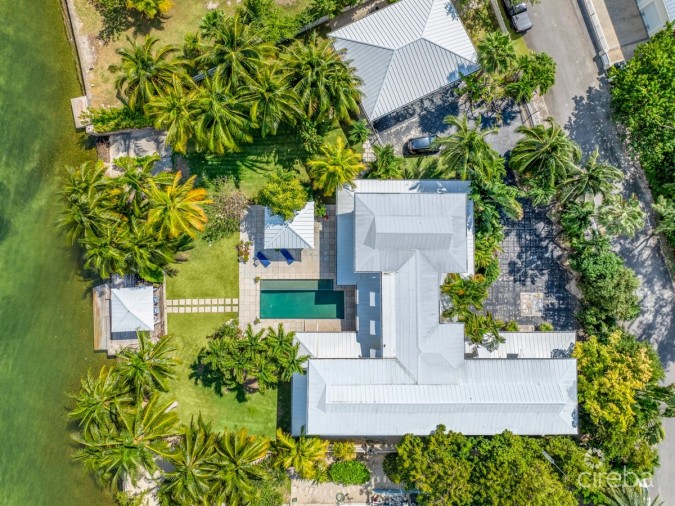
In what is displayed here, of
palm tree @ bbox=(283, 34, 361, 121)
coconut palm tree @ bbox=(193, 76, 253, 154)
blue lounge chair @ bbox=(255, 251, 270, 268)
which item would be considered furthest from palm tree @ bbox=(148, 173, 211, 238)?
palm tree @ bbox=(283, 34, 361, 121)

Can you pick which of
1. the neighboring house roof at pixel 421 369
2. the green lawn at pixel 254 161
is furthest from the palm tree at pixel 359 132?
the neighboring house roof at pixel 421 369

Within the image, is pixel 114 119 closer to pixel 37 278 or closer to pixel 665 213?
pixel 37 278

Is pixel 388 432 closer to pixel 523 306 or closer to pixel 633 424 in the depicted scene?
pixel 523 306

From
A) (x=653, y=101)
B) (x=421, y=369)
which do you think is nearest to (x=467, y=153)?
→ (x=653, y=101)

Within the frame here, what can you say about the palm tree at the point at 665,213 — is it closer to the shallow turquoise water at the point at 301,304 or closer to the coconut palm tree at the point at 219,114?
the shallow turquoise water at the point at 301,304

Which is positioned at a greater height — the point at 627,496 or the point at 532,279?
the point at 532,279

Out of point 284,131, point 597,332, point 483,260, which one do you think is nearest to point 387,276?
point 483,260

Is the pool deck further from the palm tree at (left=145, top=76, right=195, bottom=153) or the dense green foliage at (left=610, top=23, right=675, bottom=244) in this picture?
the dense green foliage at (left=610, top=23, right=675, bottom=244)
